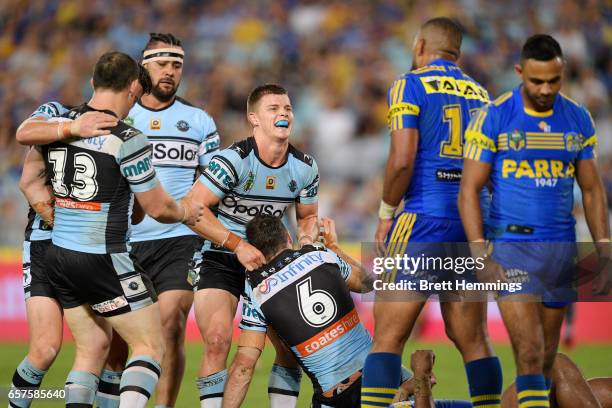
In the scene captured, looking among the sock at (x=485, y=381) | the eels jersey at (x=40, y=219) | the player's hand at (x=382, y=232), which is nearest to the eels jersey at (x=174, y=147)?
the eels jersey at (x=40, y=219)

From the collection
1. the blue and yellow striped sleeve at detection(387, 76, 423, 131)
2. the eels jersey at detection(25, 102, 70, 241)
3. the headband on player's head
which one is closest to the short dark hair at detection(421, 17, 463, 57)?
the blue and yellow striped sleeve at detection(387, 76, 423, 131)

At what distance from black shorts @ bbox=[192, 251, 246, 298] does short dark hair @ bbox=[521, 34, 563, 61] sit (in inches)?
100

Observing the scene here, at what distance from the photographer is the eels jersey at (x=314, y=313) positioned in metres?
5.88

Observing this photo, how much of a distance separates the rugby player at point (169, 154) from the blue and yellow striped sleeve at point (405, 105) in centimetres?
214

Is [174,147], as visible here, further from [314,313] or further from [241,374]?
[314,313]

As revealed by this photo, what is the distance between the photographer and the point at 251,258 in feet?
19.9

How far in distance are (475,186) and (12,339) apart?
32.7 ft

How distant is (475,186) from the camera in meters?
5.30

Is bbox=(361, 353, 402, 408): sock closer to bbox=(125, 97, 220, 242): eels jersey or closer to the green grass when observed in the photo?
bbox=(125, 97, 220, 242): eels jersey

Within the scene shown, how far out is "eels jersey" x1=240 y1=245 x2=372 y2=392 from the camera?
5.88 metres

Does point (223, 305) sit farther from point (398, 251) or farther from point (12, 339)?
point (12, 339)

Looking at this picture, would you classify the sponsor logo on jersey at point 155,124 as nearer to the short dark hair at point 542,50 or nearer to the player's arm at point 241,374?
the player's arm at point 241,374

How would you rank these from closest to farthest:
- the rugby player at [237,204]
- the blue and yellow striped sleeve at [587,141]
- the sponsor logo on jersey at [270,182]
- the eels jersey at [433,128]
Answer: the blue and yellow striped sleeve at [587,141]
the eels jersey at [433,128]
the rugby player at [237,204]
the sponsor logo on jersey at [270,182]

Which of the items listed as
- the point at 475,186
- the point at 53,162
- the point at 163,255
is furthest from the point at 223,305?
the point at 475,186
